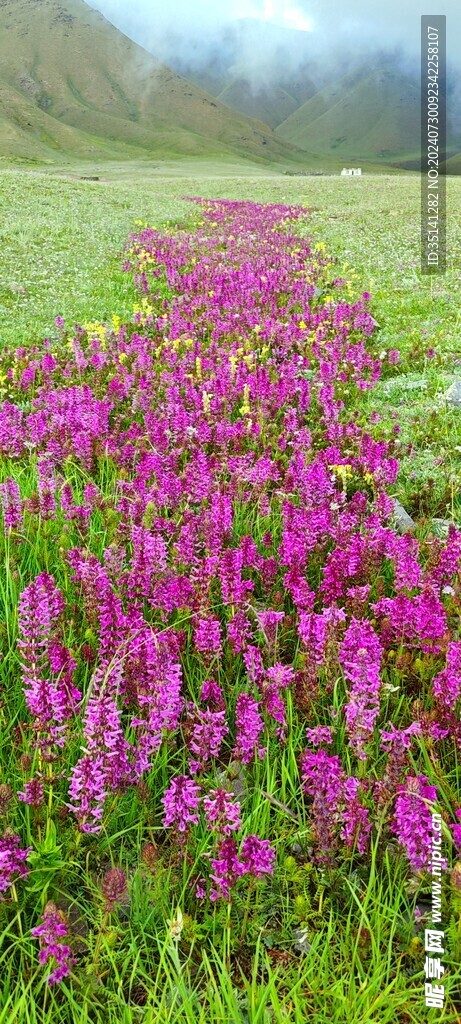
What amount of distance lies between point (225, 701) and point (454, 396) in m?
6.44

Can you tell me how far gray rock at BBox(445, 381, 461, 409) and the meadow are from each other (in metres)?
0.30

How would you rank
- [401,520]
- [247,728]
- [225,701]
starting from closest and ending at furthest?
[247,728] < [225,701] < [401,520]

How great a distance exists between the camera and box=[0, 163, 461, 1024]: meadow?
2.45m

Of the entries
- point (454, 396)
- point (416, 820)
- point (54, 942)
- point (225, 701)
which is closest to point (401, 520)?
point (225, 701)

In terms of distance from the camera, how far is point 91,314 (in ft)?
46.2

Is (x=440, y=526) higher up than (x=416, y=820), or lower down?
higher up

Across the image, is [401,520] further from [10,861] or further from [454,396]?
[10,861]

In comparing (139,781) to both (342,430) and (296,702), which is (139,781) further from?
(342,430)

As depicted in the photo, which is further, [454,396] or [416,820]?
[454,396]

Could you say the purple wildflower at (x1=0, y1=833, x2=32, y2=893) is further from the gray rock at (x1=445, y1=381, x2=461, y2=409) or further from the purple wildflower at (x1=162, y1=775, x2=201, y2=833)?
the gray rock at (x1=445, y1=381, x2=461, y2=409)

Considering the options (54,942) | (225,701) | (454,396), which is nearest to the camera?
(54,942)

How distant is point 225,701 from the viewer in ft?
12.3

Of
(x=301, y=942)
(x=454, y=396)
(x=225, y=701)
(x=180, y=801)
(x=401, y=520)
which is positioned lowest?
(x=301, y=942)

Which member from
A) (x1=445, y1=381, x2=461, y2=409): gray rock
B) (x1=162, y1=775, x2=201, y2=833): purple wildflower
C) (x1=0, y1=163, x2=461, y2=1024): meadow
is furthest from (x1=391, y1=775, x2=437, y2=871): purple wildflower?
(x1=445, y1=381, x2=461, y2=409): gray rock
